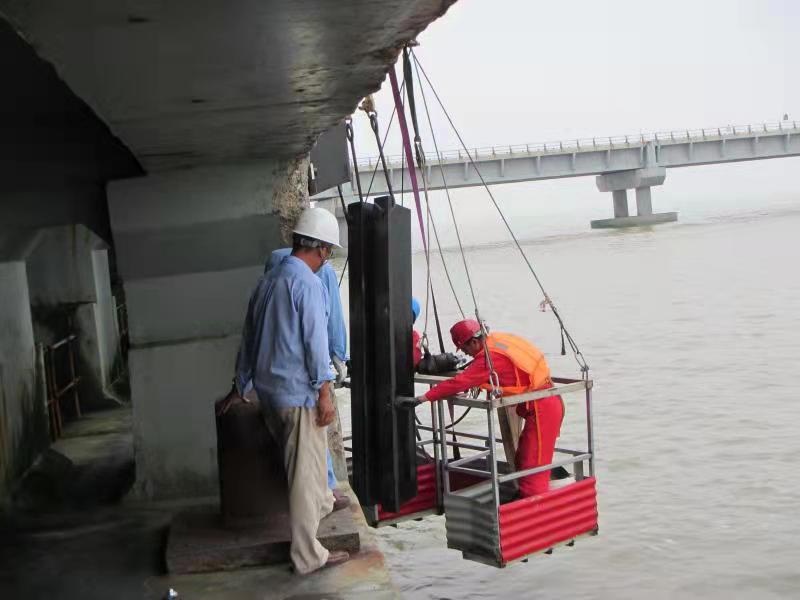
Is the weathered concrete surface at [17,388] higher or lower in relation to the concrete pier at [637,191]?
lower

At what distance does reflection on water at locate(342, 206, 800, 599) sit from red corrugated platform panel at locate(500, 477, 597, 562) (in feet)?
9.84

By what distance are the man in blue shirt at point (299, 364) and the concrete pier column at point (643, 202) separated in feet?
204

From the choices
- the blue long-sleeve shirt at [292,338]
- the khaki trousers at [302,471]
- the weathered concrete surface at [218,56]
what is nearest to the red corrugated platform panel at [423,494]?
the khaki trousers at [302,471]

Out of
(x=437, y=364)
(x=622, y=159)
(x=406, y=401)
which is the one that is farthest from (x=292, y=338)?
(x=622, y=159)

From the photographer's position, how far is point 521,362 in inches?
301

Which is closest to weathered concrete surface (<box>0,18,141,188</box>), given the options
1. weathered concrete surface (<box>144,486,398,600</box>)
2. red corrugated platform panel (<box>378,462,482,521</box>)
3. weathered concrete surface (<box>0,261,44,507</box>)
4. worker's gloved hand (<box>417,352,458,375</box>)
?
weathered concrete surface (<box>0,261,44,507</box>)

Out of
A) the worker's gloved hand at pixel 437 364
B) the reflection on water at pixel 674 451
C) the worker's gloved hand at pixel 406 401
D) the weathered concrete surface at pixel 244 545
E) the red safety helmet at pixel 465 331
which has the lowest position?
the reflection on water at pixel 674 451

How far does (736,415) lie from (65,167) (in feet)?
40.3

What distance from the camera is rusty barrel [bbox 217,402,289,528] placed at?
6.91 metres

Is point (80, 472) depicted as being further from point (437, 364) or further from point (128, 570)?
point (437, 364)

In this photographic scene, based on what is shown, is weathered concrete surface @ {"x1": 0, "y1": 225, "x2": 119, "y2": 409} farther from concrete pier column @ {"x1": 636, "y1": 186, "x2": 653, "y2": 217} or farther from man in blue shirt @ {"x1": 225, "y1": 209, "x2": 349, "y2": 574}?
concrete pier column @ {"x1": 636, "y1": 186, "x2": 653, "y2": 217}

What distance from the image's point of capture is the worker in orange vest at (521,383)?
742 centimetres

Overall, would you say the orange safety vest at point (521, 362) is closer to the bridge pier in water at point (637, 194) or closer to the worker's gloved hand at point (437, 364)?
the worker's gloved hand at point (437, 364)

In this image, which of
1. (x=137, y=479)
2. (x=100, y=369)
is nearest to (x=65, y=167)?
(x=137, y=479)
